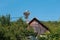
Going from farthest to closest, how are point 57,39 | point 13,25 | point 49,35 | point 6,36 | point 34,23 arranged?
point 34,23 < point 13,25 < point 6,36 < point 49,35 < point 57,39

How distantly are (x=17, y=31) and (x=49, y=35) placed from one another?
317 inches

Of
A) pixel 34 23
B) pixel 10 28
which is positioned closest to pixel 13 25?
pixel 10 28

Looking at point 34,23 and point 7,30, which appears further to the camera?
point 34,23

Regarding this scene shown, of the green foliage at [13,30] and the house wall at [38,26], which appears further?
the house wall at [38,26]

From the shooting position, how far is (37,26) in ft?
93.1

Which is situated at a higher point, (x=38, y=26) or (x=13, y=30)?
(x=38, y=26)

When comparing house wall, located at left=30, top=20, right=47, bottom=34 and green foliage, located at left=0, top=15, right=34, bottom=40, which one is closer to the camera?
green foliage, located at left=0, top=15, right=34, bottom=40

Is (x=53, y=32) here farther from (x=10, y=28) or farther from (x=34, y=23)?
(x=34, y=23)

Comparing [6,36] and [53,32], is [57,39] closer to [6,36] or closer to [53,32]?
[53,32]

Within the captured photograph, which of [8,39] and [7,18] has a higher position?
[7,18]

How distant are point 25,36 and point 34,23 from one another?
5060 mm

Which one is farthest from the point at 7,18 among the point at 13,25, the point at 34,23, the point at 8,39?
the point at 34,23

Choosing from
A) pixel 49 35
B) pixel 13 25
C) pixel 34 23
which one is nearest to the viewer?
pixel 49 35

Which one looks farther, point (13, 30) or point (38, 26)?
point (38, 26)
